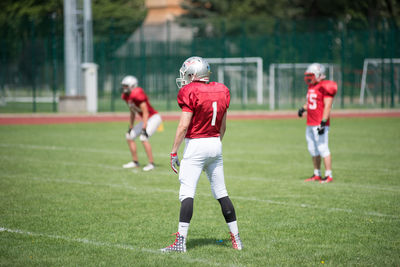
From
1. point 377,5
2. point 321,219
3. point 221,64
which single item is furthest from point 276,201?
point 377,5

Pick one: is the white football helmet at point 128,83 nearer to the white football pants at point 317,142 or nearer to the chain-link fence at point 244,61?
the white football pants at point 317,142

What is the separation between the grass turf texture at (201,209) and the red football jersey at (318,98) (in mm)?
1202

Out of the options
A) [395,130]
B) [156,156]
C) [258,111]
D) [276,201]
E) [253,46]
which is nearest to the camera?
[276,201]

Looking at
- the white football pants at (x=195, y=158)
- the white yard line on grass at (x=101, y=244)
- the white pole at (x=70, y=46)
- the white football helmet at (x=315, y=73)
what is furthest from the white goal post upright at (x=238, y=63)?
the white football pants at (x=195, y=158)

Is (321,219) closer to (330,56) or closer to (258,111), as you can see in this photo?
(258,111)

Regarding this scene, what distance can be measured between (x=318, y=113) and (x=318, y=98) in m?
0.30

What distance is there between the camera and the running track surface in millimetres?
25016

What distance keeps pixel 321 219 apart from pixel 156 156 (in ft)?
23.8

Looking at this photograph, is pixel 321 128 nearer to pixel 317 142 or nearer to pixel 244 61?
pixel 317 142

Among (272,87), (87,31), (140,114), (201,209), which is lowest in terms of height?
(201,209)

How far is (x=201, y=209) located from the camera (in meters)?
8.03

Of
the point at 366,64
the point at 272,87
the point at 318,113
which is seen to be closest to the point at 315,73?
the point at 318,113

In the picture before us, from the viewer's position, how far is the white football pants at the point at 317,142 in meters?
10.3

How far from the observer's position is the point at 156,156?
14016mm
